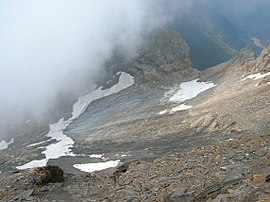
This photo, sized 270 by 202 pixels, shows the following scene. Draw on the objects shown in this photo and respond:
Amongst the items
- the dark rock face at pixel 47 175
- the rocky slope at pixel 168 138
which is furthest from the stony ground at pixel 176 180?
the dark rock face at pixel 47 175

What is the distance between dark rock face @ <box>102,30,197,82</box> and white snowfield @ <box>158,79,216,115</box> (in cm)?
1339

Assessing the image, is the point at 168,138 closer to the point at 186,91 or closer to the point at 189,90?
the point at 186,91

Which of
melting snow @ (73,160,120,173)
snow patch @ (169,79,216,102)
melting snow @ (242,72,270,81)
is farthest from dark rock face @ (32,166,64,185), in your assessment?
snow patch @ (169,79,216,102)

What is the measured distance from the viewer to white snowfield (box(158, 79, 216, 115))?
8844 centimetres

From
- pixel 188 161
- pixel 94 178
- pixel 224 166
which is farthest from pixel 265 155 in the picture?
pixel 94 178

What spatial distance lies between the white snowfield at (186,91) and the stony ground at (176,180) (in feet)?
200

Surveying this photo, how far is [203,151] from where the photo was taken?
25328 millimetres

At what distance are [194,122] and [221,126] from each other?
25.9 ft

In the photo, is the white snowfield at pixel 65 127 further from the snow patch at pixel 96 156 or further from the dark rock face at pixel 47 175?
the dark rock face at pixel 47 175

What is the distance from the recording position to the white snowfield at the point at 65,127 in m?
77.5

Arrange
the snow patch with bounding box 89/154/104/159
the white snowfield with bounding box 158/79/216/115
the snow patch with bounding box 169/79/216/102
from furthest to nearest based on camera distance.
Result: the snow patch with bounding box 169/79/216/102
the white snowfield with bounding box 158/79/216/115
the snow patch with bounding box 89/154/104/159

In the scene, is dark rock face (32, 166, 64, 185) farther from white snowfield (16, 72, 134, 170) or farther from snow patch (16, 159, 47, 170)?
snow patch (16, 159, 47, 170)

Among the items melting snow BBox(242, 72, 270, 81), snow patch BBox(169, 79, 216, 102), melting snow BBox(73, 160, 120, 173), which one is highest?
melting snow BBox(73, 160, 120, 173)

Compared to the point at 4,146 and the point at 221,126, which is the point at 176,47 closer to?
the point at 4,146
